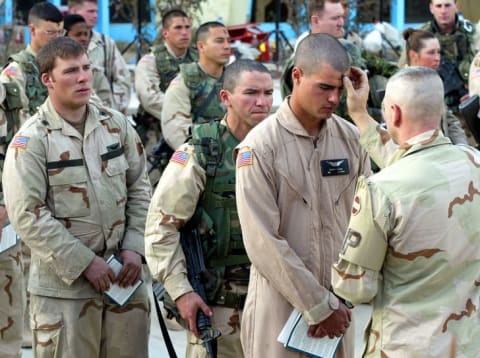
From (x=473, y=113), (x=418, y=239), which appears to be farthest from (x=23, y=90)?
(x=418, y=239)

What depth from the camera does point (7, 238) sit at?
5.67m

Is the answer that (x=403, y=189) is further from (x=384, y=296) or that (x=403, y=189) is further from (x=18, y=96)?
(x=18, y=96)

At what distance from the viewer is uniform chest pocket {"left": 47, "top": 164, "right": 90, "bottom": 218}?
4773 millimetres

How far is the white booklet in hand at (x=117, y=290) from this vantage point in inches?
191

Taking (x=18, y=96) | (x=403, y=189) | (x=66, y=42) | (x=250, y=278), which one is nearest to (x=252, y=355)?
(x=250, y=278)

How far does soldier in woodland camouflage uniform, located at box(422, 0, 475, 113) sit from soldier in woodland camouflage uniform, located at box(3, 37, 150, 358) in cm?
442

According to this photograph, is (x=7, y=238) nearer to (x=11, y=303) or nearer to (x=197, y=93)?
(x=11, y=303)

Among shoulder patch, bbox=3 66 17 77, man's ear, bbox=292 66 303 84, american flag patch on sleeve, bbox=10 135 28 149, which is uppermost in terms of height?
man's ear, bbox=292 66 303 84

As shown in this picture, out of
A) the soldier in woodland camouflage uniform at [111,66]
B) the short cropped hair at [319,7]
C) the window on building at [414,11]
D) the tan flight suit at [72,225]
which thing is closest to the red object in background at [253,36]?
the window on building at [414,11]

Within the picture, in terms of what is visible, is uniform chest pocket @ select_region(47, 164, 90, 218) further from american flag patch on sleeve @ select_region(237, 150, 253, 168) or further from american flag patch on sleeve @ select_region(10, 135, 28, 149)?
american flag patch on sleeve @ select_region(237, 150, 253, 168)

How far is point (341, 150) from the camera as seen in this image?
423 cm

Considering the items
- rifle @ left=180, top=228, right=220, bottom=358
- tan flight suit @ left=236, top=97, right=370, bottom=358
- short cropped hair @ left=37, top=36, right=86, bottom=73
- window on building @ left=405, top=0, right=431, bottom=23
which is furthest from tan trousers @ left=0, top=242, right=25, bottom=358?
window on building @ left=405, top=0, right=431, bottom=23

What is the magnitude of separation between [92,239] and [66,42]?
960mm

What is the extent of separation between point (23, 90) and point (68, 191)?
2079mm
